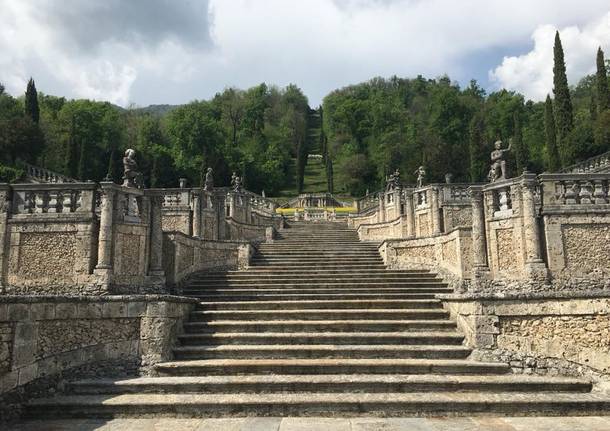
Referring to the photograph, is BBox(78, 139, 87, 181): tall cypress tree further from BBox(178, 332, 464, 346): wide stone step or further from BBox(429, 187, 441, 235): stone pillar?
BBox(178, 332, 464, 346): wide stone step

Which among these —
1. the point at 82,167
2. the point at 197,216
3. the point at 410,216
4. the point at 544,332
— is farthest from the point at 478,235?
the point at 82,167

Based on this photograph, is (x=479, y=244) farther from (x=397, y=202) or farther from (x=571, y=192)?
(x=397, y=202)

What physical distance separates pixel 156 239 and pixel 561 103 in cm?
4607

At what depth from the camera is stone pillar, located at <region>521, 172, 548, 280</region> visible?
11375 mm

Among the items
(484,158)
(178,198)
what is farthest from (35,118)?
(484,158)

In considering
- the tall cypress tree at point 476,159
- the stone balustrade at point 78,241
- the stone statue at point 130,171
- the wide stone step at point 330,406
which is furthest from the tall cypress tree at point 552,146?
the stone balustrade at point 78,241

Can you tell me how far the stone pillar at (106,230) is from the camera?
11109 mm

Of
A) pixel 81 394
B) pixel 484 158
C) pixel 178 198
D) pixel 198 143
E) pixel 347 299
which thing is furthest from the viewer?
pixel 198 143

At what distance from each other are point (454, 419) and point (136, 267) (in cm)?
868

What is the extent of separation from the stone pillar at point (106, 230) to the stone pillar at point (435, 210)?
521 inches

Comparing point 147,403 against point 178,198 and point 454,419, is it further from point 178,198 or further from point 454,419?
point 178,198

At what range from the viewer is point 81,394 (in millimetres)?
7723

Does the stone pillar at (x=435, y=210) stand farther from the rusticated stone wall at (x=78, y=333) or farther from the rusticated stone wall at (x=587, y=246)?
the rusticated stone wall at (x=78, y=333)

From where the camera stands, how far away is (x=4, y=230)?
1133 cm
